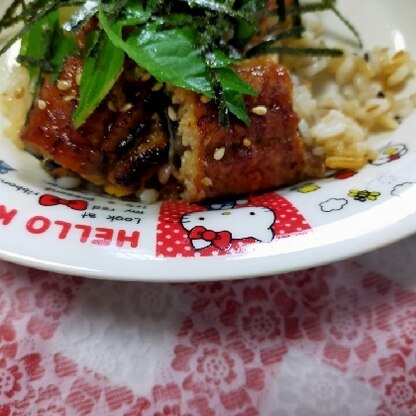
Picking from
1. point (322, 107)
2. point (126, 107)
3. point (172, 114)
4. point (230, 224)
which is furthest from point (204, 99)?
point (322, 107)

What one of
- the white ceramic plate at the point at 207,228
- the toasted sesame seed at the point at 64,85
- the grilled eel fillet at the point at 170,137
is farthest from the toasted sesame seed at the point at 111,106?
the white ceramic plate at the point at 207,228

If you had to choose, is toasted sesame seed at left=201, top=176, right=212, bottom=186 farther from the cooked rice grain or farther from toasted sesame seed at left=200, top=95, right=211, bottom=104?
the cooked rice grain

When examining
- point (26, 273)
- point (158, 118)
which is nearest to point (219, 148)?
point (158, 118)

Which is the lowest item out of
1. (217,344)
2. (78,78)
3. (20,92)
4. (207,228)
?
(217,344)

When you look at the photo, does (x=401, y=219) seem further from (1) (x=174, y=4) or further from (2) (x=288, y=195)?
(1) (x=174, y=4)

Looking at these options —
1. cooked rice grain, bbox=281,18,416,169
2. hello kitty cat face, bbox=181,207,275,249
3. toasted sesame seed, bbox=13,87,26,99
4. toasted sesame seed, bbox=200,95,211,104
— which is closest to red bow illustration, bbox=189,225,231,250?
hello kitty cat face, bbox=181,207,275,249

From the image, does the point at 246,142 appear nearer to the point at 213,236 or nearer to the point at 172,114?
the point at 172,114

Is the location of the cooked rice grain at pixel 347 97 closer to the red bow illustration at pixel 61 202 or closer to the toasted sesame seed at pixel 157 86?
the toasted sesame seed at pixel 157 86
